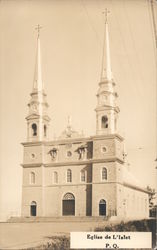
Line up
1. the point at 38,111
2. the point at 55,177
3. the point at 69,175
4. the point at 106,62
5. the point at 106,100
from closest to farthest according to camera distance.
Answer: the point at 106,62
the point at 106,100
the point at 38,111
the point at 69,175
the point at 55,177

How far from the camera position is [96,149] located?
47.1 feet

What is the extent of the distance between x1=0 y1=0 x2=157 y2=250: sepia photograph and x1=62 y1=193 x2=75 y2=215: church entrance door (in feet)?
0.19

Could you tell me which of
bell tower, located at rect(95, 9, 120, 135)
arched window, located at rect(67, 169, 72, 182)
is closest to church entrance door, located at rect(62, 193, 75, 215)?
arched window, located at rect(67, 169, 72, 182)

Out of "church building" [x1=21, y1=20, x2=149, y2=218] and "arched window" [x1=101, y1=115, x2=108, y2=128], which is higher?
"arched window" [x1=101, y1=115, x2=108, y2=128]

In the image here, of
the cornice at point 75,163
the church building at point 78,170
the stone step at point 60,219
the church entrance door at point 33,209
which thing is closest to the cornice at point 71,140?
the church building at point 78,170

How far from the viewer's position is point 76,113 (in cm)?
1235

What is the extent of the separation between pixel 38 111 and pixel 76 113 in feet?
3.61

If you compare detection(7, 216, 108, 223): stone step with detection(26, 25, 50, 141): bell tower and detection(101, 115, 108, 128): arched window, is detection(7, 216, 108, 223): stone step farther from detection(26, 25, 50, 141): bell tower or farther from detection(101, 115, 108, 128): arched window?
detection(101, 115, 108, 128): arched window

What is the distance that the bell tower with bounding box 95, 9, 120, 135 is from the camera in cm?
1204

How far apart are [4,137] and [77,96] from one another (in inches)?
79.5

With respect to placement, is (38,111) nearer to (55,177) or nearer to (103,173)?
(55,177)

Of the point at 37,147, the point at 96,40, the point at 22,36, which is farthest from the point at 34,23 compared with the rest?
the point at 37,147

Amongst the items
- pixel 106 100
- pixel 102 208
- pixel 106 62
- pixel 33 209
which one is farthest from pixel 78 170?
pixel 106 62

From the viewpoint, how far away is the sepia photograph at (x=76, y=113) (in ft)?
37.0
